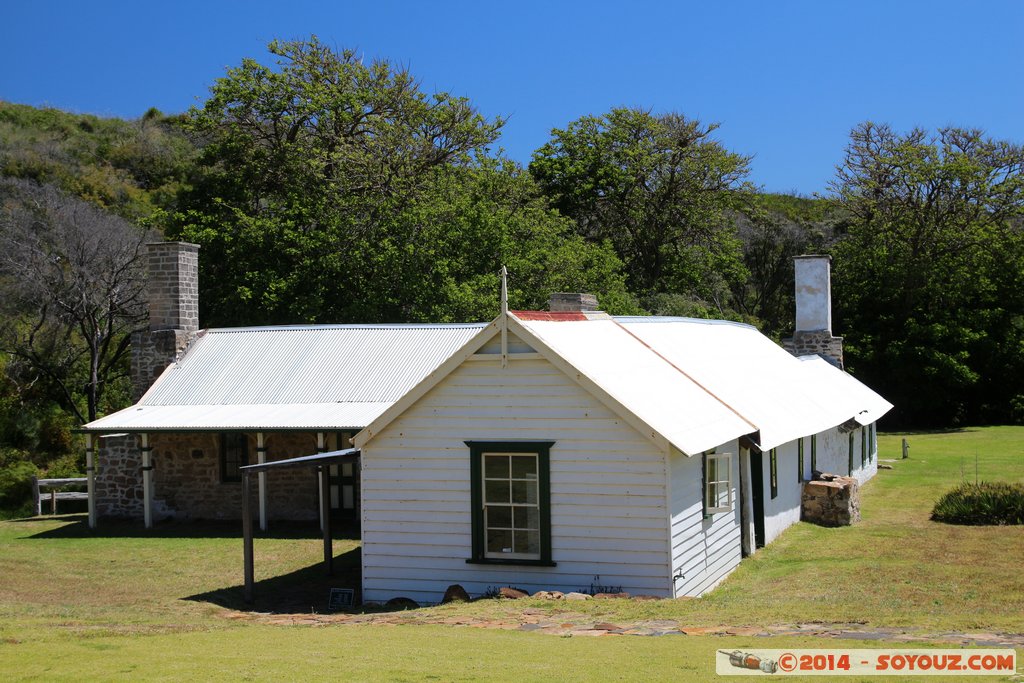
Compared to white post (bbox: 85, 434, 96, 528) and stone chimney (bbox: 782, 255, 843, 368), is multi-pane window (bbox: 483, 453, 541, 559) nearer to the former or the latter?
white post (bbox: 85, 434, 96, 528)

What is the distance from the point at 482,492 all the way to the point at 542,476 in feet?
2.84

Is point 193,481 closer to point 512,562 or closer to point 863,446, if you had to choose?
point 512,562

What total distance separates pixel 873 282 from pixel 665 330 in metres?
28.0

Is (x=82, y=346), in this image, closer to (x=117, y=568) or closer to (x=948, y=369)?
(x=117, y=568)

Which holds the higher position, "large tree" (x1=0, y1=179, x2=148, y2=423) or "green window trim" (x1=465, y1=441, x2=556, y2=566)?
"large tree" (x1=0, y1=179, x2=148, y2=423)

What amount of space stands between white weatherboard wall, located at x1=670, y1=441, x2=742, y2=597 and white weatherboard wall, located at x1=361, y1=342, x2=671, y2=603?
32 cm

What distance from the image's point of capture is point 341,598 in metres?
14.9

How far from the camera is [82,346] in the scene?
33.4 metres

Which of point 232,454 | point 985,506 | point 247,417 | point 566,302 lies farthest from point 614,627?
point 232,454

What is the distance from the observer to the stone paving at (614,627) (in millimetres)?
9648

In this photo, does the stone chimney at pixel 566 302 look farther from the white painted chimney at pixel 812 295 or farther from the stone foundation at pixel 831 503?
the white painted chimney at pixel 812 295

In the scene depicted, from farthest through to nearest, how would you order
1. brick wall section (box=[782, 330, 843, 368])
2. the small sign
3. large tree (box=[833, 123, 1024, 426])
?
1. large tree (box=[833, 123, 1024, 426])
2. brick wall section (box=[782, 330, 843, 368])
3. the small sign

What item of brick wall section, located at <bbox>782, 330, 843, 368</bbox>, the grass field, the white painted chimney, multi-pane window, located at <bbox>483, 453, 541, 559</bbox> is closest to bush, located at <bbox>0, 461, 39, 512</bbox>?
the grass field

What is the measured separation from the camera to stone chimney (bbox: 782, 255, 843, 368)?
3112cm
